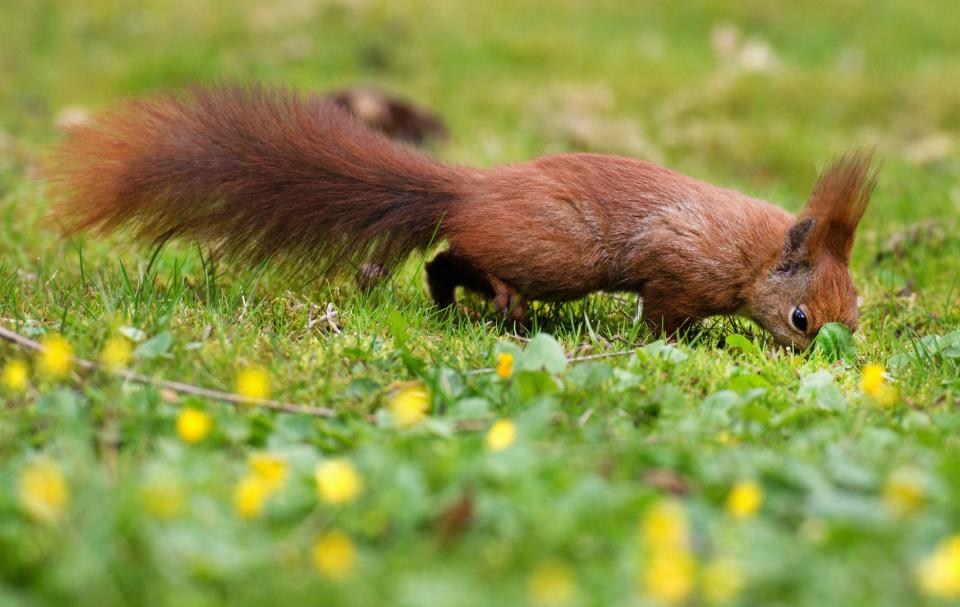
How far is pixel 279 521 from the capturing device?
2004 mm

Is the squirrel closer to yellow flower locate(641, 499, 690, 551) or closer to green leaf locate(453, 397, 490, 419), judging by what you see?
green leaf locate(453, 397, 490, 419)

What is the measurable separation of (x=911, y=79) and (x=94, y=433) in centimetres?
806

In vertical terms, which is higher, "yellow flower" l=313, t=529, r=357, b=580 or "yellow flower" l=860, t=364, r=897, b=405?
"yellow flower" l=313, t=529, r=357, b=580

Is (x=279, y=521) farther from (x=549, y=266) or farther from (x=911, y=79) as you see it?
(x=911, y=79)

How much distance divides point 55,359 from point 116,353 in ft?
0.59

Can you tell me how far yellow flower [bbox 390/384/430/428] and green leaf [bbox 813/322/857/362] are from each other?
4.97ft

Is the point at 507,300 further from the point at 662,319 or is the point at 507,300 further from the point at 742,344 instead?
the point at 742,344

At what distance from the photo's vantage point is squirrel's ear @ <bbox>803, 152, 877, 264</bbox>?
3.72m

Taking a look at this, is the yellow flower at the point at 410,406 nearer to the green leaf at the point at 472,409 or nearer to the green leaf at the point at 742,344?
the green leaf at the point at 472,409

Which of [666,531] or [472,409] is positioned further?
[472,409]

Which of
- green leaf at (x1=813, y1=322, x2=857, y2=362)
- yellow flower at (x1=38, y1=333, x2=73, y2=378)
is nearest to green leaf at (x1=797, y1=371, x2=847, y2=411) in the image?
green leaf at (x1=813, y1=322, x2=857, y2=362)

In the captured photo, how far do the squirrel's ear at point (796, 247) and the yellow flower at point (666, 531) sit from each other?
7.08 feet

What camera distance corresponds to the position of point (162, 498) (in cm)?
177

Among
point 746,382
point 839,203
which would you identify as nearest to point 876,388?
point 746,382
